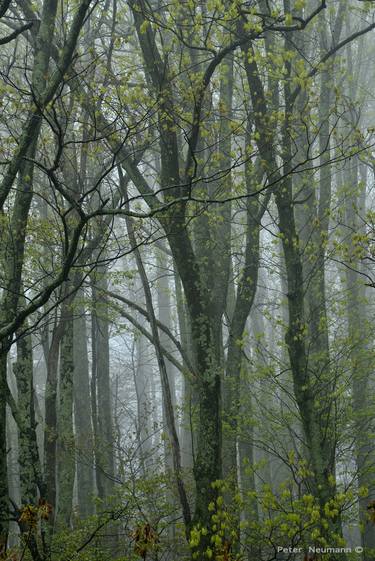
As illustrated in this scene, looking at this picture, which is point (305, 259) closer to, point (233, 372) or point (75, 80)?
point (233, 372)

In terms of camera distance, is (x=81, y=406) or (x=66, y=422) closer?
(x=66, y=422)

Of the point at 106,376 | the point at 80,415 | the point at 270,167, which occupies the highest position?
the point at 270,167

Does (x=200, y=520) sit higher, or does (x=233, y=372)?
(x=233, y=372)

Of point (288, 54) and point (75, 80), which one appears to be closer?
point (288, 54)

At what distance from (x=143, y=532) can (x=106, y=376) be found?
913cm

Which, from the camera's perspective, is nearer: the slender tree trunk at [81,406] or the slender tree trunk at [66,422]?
the slender tree trunk at [66,422]

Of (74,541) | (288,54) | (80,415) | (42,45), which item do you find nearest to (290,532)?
(74,541)

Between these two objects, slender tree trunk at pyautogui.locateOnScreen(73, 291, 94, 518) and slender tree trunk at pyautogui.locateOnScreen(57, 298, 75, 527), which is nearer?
slender tree trunk at pyautogui.locateOnScreen(57, 298, 75, 527)

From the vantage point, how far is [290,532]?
17.9 feet

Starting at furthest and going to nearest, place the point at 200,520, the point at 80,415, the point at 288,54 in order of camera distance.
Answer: the point at 80,415 → the point at 288,54 → the point at 200,520

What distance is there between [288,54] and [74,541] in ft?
20.2

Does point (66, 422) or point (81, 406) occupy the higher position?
point (81, 406)

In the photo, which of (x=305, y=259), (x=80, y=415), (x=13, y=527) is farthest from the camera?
(x=13, y=527)

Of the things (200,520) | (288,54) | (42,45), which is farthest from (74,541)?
(288,54)
